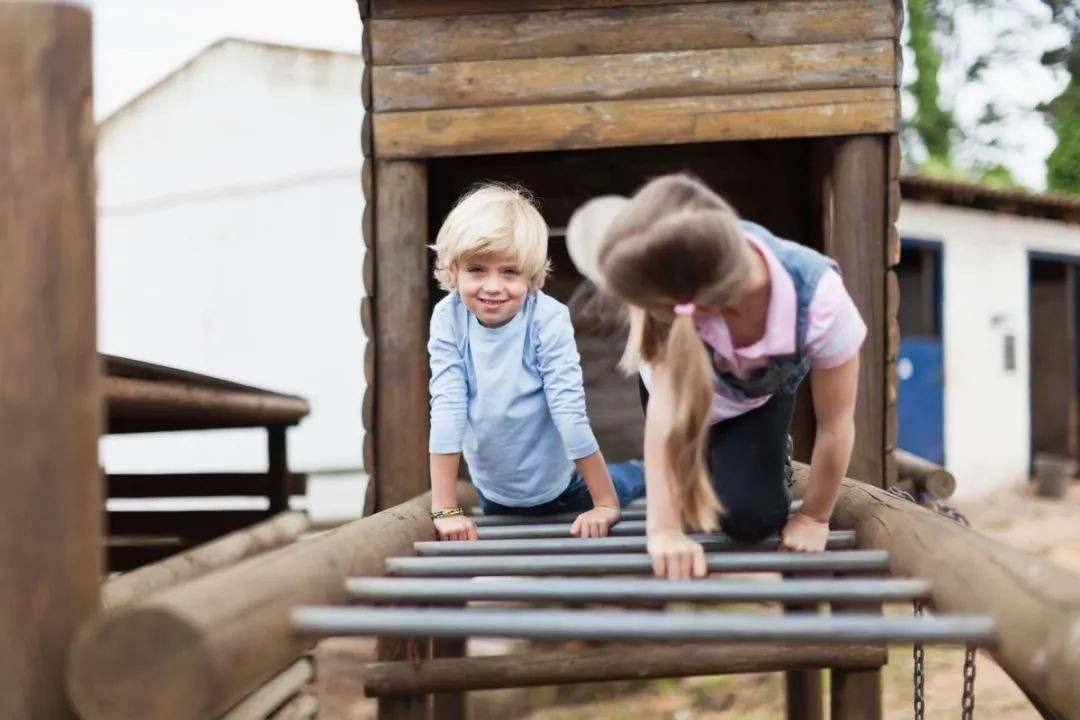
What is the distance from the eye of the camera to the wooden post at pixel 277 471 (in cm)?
605

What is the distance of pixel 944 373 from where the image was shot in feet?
38.2

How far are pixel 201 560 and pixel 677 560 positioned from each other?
2472mm

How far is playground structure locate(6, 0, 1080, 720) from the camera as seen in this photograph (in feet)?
4.87

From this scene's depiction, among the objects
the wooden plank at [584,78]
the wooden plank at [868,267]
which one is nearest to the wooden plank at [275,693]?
the wooden plank at [584,78]

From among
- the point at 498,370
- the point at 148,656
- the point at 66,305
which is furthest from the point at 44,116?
the point at 498,370

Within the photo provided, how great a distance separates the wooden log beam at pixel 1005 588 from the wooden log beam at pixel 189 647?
1185 mm

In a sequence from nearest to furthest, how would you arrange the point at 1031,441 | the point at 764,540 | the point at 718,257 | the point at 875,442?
the point at 718,257
the point at 764,540
the point at 875,442
the point at 1031,441

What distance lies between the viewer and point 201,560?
3988mm

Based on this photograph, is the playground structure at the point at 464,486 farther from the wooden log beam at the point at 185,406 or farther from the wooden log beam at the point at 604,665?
the wooden log beam at the point at 185,406

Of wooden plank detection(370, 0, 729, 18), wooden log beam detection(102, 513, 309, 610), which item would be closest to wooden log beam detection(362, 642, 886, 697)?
wooden log beam detection(102, 513, 309, 610)

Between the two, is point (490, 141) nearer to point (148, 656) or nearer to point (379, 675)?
point (379, 675)

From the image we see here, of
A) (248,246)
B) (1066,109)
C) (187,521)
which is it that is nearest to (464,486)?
(187,521)

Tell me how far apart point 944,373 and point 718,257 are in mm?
10585

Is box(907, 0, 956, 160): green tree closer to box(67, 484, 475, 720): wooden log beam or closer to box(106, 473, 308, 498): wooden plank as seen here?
box(106, 473, 308, 498): wooden plank
